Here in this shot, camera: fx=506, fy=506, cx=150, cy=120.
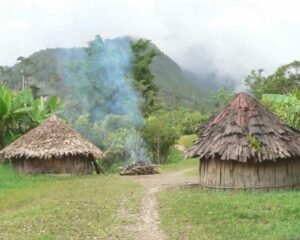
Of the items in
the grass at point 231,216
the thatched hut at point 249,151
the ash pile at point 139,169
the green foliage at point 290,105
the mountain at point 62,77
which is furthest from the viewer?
the mountain at point 62,77

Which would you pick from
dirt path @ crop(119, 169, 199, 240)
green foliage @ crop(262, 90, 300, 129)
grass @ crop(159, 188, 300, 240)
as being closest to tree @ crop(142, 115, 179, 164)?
green foliage @ crop(262, 90, 300, 129)

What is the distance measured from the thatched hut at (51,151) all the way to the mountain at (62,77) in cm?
1629

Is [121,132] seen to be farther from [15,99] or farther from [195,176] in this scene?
[195,176]

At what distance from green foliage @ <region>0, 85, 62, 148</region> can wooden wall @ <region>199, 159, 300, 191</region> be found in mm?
13079

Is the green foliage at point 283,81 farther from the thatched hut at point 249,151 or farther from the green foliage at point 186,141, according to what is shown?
the thatched hut at point 249,151

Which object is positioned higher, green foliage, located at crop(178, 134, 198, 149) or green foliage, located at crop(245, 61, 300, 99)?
green foliage, located at crop(245, 61, 300, 99)

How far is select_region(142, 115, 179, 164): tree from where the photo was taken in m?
34.6

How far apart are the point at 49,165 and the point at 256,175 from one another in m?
12.0

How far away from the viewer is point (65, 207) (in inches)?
583

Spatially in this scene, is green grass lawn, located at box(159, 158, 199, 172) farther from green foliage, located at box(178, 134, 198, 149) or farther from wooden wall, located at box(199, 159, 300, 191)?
green foliage, located at box(178, 134, 198, 149)

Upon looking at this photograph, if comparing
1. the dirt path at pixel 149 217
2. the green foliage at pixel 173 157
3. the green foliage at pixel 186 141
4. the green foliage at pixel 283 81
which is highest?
the green foliage at pixel 283 81

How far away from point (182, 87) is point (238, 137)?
82.9 meters

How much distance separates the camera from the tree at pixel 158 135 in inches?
1361

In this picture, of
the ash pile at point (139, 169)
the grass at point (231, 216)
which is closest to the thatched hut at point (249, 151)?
the grass at point (231, 216)
